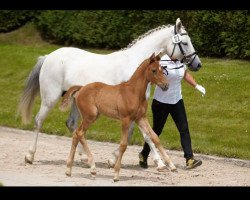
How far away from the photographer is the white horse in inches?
457

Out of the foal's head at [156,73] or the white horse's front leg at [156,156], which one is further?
the white horse's front leg at [156,156]

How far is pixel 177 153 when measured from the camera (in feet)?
44.7

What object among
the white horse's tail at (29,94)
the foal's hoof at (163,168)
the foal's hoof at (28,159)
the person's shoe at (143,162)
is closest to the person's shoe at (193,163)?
the person's shoe at (143,162)

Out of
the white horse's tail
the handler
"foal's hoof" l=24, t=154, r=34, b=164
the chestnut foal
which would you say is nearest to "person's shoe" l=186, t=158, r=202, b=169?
the handler

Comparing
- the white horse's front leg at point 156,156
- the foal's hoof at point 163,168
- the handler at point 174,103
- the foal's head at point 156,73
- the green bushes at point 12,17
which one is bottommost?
the green bushes at point 12,17

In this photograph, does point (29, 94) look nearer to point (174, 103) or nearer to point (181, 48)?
point (174, 103)

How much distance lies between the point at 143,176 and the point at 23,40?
49.1 feet

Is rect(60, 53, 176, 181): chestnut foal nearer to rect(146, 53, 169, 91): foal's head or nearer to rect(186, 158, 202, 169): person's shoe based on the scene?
rect(146, 53, 169, 91): foal's head

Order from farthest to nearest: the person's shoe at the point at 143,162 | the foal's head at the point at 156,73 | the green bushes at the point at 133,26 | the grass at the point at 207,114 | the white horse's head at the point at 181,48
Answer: the green bushes at the point at 133,26 → the grass at the point at 207,114 → the person's shoe at the point at 143,162 → the white horse's head at the point at 181,48 → the foal's head at the point at 156,73

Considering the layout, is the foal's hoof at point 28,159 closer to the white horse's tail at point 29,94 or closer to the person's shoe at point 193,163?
the white horse's tail at point 29,94

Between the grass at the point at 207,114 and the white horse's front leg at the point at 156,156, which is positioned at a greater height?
the white horse's front leg at the point at 156,156

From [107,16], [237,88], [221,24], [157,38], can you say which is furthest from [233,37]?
[157,38]

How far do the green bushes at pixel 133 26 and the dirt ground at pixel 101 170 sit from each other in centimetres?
594

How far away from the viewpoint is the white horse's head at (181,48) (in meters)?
11.6
